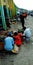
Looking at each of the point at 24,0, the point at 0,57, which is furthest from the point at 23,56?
the point at 24,0

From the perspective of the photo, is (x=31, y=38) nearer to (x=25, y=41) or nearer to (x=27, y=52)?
(x=25, y=41)

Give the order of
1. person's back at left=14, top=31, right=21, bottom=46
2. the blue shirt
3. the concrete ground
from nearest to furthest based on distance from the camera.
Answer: the concrete ground
the blue shirt
person's back at left=14, top=31, right=21, bottom=46

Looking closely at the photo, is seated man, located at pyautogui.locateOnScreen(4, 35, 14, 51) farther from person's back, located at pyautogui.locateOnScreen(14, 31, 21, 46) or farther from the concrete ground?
person's back, located at pyautogui.locateOnScreen(14, 31, 21, 46)

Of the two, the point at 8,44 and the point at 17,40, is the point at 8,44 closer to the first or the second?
the point at 8,44

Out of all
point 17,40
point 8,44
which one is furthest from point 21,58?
point 17,40

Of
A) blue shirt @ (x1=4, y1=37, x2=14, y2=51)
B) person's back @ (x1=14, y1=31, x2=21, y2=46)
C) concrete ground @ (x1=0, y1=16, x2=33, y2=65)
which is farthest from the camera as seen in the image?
person's back @ (x1=14, y1=31, x2=21, y2=46)

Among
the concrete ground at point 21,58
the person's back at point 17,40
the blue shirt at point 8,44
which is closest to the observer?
the concrete ground at point 21,58

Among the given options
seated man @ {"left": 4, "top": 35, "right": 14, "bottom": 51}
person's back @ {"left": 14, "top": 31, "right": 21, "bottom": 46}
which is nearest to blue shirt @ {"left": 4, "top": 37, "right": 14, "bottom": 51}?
seated man @ {"left": 4, "top": 35, "right": 14, "bottom": 51}

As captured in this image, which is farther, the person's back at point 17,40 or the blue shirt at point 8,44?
the person's back at point 17,40

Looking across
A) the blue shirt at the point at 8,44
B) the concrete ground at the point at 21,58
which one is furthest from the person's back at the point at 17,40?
the blue shirt at the point at 8,44

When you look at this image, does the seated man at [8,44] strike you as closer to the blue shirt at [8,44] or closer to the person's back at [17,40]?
the blue shirt at [8,44]

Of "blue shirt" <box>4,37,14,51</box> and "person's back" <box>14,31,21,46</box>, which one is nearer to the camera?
"blue shirt" <box>4,37,14,51</box>

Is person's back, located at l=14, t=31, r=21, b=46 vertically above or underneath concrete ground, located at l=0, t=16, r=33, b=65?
above

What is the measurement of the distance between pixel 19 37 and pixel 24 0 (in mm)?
10453
